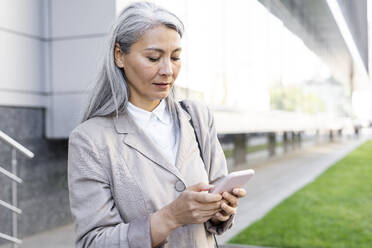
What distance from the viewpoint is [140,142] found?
1695 millimetres

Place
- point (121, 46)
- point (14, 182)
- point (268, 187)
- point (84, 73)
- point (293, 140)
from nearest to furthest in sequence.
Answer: point (121, 46) < point (14, 182) < point (84, 73) < point (268, 187) < point (293, 140)

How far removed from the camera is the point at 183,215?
149 cm

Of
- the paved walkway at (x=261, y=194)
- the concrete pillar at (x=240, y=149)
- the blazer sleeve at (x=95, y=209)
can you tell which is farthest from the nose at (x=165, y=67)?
the concrete pillar at (x=240, y=149)

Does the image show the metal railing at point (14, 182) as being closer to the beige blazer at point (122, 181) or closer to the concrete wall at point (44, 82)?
the concrete wall at point (44, 82)

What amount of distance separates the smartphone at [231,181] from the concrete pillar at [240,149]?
1410 cm

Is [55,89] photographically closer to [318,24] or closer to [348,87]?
[318,24]

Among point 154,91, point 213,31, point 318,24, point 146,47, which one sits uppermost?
point 318,24

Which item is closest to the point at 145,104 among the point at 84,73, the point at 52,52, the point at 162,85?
the point at 162,85

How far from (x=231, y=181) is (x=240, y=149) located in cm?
1472

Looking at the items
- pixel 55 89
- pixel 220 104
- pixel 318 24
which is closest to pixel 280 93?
pixel 318 24

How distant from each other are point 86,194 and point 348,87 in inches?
1482

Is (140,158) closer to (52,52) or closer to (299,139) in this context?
(52,52)

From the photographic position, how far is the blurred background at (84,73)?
6.12 metres

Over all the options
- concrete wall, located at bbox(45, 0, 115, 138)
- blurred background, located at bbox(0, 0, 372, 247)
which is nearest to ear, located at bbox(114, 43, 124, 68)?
blurred background, located at bbox(0, 0, 372, 247)
